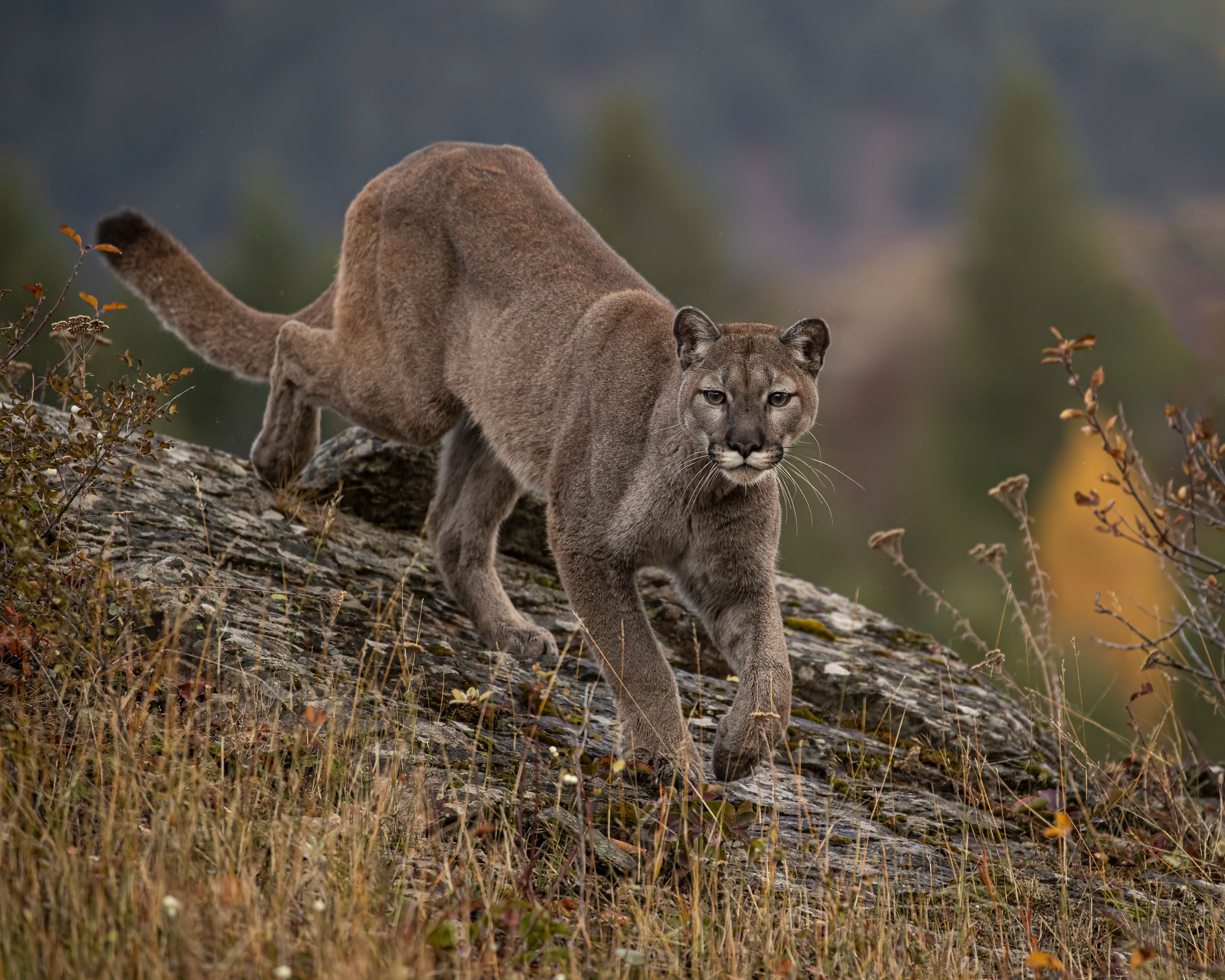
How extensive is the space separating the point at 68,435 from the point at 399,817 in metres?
1.81

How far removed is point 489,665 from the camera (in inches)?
197

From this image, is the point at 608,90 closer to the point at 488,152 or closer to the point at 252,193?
the point at 252,193

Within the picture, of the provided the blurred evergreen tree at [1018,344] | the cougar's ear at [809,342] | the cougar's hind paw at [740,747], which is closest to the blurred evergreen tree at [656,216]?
the blurred evergreen tree at [1018,344]

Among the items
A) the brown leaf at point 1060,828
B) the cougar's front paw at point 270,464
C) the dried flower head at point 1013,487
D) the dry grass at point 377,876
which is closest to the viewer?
the dry grass at point 377,876

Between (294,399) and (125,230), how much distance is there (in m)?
1.24

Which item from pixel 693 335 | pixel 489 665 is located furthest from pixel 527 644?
pixel 693 335

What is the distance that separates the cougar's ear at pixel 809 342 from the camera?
4.73 m

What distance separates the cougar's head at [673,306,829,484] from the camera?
4.43 m

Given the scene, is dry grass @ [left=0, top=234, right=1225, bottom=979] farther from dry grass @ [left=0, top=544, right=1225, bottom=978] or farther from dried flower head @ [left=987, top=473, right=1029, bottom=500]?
dried flower head @ [left=987, top=473, right=1029, bottom=500]

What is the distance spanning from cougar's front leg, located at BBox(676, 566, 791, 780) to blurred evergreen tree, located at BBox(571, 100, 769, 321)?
23798 mm

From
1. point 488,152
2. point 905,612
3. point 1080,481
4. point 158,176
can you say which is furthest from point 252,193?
point 158,176

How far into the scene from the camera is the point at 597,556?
4863mm

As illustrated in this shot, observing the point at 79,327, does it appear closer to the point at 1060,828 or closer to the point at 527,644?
the point at 527,644

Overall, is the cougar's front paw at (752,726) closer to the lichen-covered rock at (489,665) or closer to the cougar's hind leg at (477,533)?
the lichen-covered rock at (489,665)
